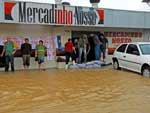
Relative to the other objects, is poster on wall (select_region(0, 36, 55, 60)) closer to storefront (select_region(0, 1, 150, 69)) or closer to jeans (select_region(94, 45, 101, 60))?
storefront (select_region(0, 1, 150, 69))

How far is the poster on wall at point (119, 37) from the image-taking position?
26.4 meters

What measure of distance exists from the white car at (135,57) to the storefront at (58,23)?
397 cm

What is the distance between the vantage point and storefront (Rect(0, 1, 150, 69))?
21.0 meters

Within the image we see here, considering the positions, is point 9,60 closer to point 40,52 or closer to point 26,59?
point 26,59

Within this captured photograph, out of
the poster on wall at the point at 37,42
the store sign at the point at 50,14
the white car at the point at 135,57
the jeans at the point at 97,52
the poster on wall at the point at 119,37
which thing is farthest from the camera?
the poster on wall at the point at 119,37

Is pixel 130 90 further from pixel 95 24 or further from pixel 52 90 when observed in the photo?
pixel 95 24

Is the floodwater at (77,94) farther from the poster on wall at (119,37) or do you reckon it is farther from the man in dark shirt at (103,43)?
the poster on wall at (119,37)

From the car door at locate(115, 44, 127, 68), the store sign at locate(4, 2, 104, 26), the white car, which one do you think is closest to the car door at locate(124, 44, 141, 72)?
the white car

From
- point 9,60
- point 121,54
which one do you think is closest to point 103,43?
point 121,54

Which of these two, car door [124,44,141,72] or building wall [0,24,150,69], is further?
building wall [0,24,150,69]

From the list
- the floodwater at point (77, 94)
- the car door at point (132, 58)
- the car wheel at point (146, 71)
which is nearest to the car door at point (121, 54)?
the car door at point (132, 58)

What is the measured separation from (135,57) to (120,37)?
8476mm

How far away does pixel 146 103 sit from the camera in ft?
36.0

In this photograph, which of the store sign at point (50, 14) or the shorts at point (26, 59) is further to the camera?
the shorts at point (26, 59)
